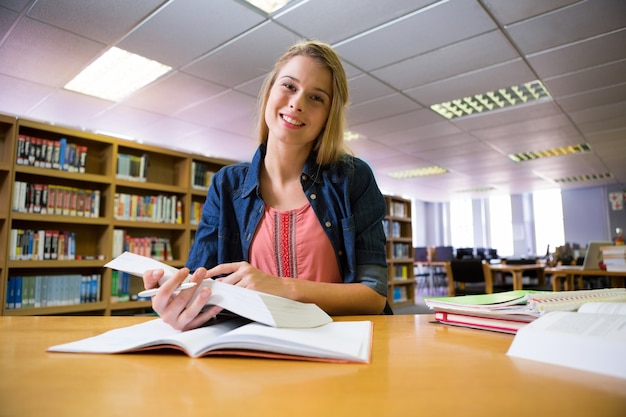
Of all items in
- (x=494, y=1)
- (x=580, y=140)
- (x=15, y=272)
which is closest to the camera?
(x=494, y=1)

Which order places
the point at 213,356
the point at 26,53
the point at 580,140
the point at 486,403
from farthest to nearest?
1. the point at 580,140
2. the point at 26,53
3. the point at 213,356
4. the point at 486,403

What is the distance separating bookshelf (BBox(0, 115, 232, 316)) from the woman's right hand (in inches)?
122

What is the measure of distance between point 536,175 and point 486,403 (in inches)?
368

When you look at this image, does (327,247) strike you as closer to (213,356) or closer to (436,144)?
(213,356)

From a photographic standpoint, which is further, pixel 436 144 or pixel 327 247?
pixel 436 144

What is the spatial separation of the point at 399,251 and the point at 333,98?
19.4 feet

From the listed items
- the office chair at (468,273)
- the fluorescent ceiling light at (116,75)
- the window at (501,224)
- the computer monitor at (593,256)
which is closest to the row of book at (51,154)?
the fluorescent ceiling light at (116,75)

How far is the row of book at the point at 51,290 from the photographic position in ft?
9.93

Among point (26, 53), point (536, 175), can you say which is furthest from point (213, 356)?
point (536, 175)

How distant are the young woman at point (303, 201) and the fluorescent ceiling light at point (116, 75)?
2.93m

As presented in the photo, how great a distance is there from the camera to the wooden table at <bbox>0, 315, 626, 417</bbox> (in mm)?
305

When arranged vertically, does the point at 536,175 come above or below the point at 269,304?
above

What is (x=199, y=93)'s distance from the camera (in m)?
4.21

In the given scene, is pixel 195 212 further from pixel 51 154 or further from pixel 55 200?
pixel 51 154
